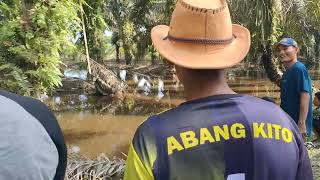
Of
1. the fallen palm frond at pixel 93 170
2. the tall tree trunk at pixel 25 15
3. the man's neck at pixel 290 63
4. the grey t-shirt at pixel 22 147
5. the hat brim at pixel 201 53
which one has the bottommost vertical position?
the fallen palm frond at pixel 93 170

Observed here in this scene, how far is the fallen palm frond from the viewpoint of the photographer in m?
5.94

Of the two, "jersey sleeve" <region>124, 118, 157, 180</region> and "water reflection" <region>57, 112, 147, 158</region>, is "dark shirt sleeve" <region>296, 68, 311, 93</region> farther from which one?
"water reflection" <region>57, 112, 147, 158</region>

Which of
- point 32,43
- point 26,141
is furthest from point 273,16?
point 26,141

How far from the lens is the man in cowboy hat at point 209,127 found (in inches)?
59.5

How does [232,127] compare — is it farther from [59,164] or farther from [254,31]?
[254,31]

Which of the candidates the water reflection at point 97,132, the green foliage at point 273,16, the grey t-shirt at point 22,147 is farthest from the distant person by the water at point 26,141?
the green foliage at point 273,16

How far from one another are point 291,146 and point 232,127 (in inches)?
9.8

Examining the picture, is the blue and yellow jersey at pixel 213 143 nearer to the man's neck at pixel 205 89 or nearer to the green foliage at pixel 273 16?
the man's neck at pixel 205 89

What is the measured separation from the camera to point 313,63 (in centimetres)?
3288

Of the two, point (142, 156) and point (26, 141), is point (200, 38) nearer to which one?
point (142, 156)

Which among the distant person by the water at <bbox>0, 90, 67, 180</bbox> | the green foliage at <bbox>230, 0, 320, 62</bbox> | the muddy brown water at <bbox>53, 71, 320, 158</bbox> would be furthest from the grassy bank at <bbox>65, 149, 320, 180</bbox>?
the green foliage at <bbox>230, 0, 320, 62</bbox>

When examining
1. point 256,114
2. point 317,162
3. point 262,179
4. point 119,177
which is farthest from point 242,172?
point 119,177

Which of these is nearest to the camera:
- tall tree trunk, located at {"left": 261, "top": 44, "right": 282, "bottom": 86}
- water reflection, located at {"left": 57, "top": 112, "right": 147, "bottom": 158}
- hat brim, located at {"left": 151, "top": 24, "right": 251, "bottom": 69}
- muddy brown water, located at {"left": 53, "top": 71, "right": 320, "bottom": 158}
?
hat brim, located at {"left": 151, "top": 24, "right": 251, "bottom": 69}

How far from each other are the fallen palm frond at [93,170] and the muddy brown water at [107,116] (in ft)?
10.8
